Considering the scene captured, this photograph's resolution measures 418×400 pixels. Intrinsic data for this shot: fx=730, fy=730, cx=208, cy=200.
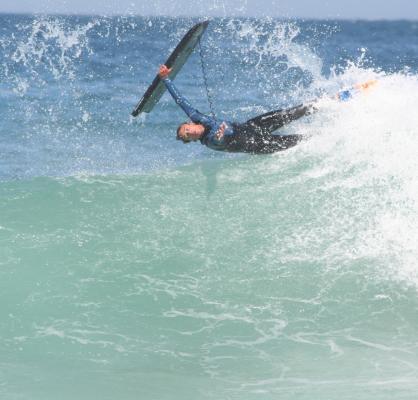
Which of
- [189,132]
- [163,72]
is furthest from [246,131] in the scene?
[163,72]

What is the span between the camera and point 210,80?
20625 millimetres

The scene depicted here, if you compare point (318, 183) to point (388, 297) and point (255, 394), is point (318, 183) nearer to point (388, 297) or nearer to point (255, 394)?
point (388, 297)

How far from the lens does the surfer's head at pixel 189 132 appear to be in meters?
8.33

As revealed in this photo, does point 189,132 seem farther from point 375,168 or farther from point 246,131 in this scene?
point 375,168

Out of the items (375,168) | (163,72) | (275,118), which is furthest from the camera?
(375,168)

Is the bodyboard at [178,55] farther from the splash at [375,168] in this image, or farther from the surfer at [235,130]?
the splash at [375,168]

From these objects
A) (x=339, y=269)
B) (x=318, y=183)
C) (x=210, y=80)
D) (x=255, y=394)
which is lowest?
(x=255, y=394)

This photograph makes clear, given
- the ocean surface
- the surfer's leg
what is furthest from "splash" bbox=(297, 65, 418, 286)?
the surfer's leg

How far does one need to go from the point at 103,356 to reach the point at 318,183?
14.6ft

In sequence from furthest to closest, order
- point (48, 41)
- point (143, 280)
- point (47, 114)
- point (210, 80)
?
point (48, 41) < point (210, 80) < point (47, 114) < point (143, 280)

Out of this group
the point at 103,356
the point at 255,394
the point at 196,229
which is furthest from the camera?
the point at 196,229

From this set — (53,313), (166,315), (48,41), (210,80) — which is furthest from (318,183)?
(48,41)

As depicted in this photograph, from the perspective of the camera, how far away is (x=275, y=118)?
31.4 ft

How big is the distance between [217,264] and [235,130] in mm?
1785
